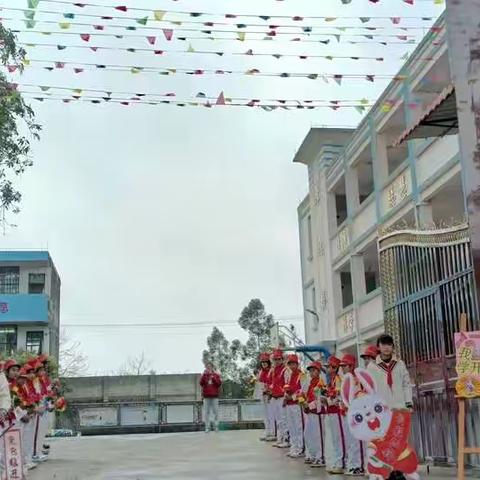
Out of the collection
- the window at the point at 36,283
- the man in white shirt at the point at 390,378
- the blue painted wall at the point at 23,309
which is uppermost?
the window at the point at 36,283

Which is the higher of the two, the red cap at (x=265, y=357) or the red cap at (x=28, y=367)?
the red cap at (x=265, y=357)

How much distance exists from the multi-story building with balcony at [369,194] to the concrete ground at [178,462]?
4.87m

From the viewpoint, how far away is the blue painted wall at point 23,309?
4409 cm

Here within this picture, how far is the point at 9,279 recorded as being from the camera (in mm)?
46469

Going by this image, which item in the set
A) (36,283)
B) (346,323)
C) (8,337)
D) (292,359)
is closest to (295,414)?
(292,359)

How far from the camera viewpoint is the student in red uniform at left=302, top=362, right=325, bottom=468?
37.9 ft

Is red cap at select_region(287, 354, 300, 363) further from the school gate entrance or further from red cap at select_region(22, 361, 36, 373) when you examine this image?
red cap at select_region(22, 361, 36, 373)

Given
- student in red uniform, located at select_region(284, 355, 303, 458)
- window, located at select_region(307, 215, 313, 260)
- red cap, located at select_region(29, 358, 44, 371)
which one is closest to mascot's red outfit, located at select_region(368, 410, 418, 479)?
student in red uniform, located at select_region(284, 355, 303, 458)

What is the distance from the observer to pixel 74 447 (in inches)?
648

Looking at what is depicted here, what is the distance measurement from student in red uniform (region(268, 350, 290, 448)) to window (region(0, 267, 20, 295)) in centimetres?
3365

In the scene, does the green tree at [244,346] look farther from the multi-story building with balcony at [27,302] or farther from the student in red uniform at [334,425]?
the student in red uniform at [334,425]

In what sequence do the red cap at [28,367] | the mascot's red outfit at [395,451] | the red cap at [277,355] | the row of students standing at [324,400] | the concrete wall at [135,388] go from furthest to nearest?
the concrete wall at [135,388] → the red cap at [277,355] → the red cap at [28,367] → the row of students standing at [324,400] → the mascot's red outfit at [395,451]

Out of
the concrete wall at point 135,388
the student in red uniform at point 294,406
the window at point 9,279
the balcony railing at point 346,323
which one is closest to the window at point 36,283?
the window at point 9,279

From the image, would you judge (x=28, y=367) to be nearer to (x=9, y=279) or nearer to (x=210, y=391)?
(x=210, y=391)
